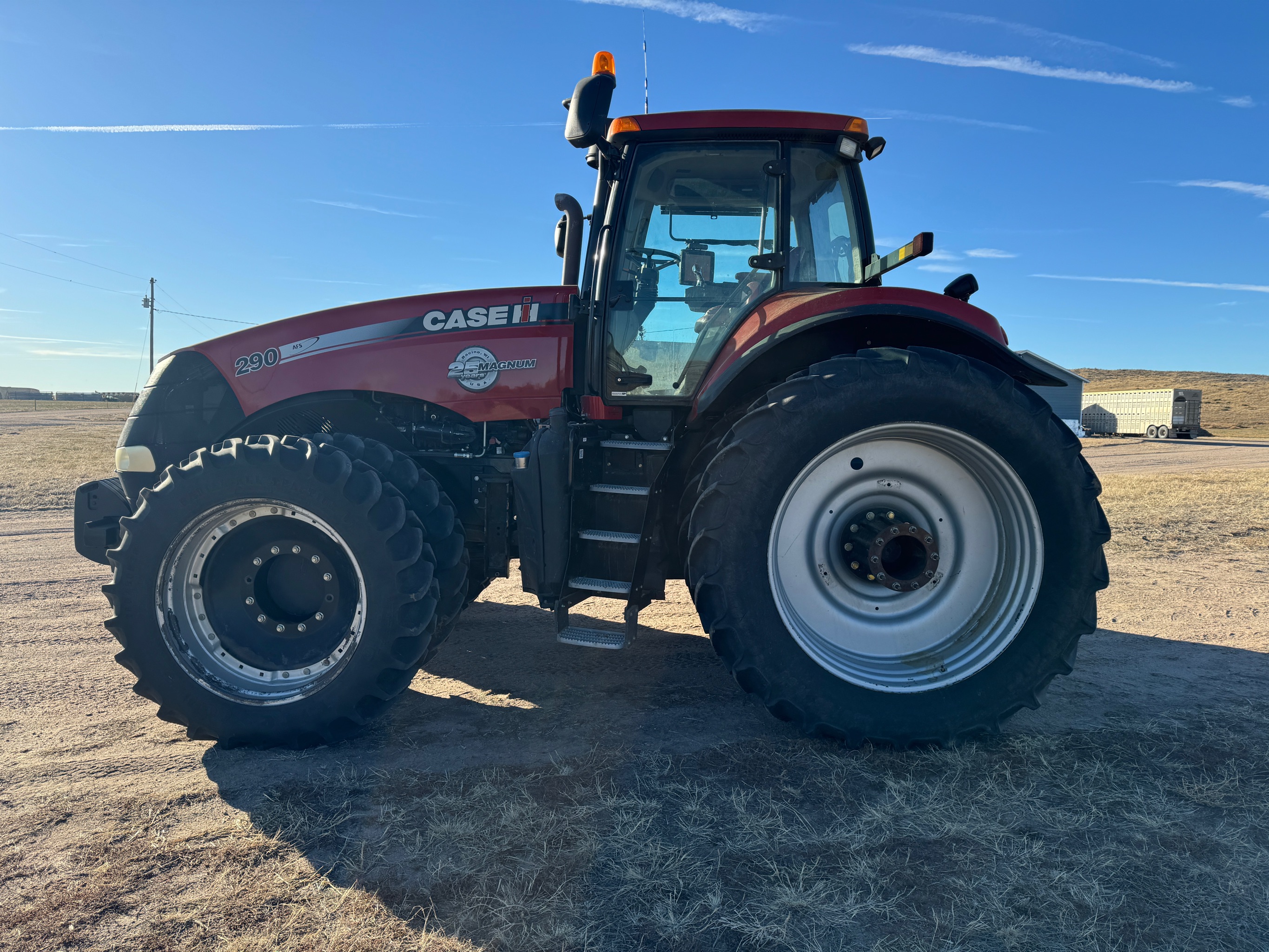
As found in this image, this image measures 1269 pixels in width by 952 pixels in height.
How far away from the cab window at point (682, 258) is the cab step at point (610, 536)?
2.23 feet

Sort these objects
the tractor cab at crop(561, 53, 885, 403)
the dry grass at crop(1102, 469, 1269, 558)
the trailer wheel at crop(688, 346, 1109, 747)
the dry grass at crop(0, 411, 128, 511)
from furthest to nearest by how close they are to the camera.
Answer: the dry grass at crop(0, 411, 128, 511), the dry grass at crop(1102, 469, 1269, 558), the tractor cab at crop(561, 53, 885, 403), the trailer wheel at crop(688, 346, 1109, 747)

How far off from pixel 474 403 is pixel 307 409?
0.97m

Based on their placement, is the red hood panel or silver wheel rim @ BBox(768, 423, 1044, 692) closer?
silver wheel rim @ BBox(768, 423, 1044, 692)

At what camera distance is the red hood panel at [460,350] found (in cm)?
367

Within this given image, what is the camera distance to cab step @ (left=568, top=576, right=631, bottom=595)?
3.17 metres

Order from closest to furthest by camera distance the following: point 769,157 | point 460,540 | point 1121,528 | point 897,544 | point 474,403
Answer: point 897,544
point 460,540
point 769,157
point 474,403
point 1121,528

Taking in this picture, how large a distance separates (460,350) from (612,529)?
123 centimetres

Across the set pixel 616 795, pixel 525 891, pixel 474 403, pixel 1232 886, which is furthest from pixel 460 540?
pixel 1232 886

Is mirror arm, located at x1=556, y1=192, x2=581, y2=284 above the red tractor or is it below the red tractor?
above

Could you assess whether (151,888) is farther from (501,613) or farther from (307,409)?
(501,613)

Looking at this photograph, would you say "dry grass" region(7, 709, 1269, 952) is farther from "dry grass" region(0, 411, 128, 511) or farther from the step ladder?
"dry grass" region(0, 411, 128, 511)

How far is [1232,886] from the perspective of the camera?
A: 201 centimetres

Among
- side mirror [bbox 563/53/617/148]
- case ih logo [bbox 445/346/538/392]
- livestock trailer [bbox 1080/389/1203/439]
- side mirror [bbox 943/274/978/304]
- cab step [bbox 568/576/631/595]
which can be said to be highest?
livestock trailer [bbox 1080/389/1203/439]

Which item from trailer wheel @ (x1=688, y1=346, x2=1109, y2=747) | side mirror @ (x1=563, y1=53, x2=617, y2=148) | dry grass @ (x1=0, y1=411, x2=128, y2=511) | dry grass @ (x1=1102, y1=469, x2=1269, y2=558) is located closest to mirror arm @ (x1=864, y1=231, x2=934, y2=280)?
Answer: trailer wheel @ (x1=688, y1=346, x2=1109, y2=747)
